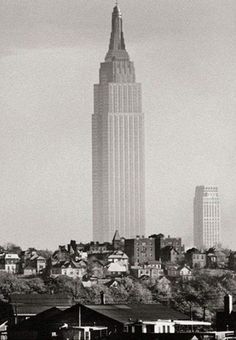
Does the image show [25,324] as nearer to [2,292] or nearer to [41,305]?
[41,305]

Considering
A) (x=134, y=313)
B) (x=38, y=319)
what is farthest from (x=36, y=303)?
(x=134, y=313)

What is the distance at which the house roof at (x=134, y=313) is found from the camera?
95.8m

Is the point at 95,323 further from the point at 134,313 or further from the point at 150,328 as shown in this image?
the point at 150,328

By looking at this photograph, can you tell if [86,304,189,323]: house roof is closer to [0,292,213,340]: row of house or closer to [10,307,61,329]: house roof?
[0,292,213,340]: row of house

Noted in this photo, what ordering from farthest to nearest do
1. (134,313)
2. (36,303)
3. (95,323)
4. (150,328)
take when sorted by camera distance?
1. (36,303)
2. (134,313)
3. (95,323)
4. (150,328)

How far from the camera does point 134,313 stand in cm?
9838

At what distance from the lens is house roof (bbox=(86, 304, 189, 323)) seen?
9584 cm

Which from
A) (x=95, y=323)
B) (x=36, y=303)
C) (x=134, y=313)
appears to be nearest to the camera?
(x=95, y=323)

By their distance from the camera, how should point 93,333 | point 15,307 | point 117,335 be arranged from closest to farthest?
point 117,335
point 93,333
point 15,307

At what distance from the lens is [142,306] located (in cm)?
10656

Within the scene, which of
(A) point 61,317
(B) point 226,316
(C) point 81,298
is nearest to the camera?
(A) point 61,317

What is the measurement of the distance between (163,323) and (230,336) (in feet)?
27.3

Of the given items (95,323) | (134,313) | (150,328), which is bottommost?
(150,328)

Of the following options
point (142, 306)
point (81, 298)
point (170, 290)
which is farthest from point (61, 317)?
point (170, 290)
